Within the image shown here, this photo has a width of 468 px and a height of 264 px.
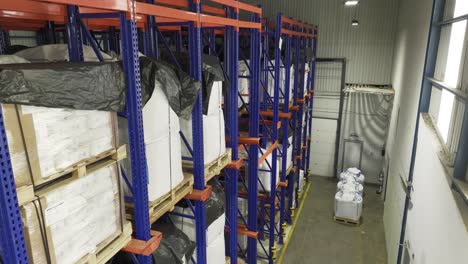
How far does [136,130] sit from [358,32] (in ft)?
42.0

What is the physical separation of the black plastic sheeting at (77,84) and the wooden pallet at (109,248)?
1.22 m

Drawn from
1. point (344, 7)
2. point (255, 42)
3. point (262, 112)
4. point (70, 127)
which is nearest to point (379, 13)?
point (344, 7)

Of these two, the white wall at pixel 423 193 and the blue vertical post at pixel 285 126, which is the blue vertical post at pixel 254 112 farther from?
the white wall at pixel 423 193

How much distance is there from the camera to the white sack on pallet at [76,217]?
231 cm

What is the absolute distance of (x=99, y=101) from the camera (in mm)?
2764

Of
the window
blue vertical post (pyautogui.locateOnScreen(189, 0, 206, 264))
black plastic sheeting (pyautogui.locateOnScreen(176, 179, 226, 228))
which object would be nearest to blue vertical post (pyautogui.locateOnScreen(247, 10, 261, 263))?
black plastic sheeting (pyautogui.locateOnScreen(176, 179, 226, 228))

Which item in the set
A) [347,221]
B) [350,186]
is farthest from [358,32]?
[347,221]

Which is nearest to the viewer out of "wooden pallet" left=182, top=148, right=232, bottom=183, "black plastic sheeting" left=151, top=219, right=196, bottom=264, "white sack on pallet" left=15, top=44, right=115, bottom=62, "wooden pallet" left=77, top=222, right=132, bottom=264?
"wooden pallet" left=77, top=222, right=132, bottom=264

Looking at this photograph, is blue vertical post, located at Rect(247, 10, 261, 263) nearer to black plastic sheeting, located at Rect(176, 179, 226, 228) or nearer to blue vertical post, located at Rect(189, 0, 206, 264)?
black plastic sheeting, located at Rect(176, 179, 226, 228)

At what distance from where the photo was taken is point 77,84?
2541mm

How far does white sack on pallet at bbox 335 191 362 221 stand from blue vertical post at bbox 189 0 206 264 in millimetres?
7609

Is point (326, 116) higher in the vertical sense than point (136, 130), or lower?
lower

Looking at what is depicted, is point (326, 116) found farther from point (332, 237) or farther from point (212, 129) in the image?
point (212, 129)

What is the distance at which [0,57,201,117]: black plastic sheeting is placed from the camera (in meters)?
2.14
